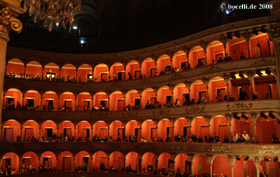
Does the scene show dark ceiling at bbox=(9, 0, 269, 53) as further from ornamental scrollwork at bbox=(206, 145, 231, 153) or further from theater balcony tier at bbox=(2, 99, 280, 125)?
ornamental scrollwork at bbox=(206, 145, 231, 153)

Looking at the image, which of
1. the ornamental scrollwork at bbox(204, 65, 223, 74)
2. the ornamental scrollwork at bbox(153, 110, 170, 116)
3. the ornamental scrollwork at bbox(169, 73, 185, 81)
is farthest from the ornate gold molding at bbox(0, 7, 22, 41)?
the ornamental scrollwork at bbox(153, 110, 170, 116)

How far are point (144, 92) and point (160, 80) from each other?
→ 3.73 metres

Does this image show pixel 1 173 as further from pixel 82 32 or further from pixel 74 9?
pixel 74 9

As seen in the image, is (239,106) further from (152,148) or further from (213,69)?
(152,148)

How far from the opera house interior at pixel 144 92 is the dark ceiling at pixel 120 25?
152 millimetres

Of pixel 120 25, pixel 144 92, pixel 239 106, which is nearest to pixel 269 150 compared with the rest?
pixel 239 106

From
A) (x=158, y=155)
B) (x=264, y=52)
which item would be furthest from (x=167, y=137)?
(x=264, y=52)

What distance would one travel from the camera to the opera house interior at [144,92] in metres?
25.0

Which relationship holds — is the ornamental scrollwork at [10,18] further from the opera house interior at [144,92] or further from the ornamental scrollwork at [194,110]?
the ornamental scrollwork at [194,110]

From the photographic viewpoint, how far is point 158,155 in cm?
2989

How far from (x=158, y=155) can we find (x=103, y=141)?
7.56 metres

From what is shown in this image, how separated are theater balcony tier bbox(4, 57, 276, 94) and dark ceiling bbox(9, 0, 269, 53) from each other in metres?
4.46

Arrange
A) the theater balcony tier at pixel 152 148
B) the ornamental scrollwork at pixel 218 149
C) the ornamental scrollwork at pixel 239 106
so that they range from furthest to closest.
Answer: the ornamental scrollwork at pixel 218 149 → the ornamental scrollwork at pixel 239 106 → the theater balcony tier at pixel 152 148

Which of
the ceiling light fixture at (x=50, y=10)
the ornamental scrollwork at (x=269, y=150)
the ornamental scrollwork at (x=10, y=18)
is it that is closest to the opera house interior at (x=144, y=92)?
the ornamental scrollwork at (x=269, y=150)
